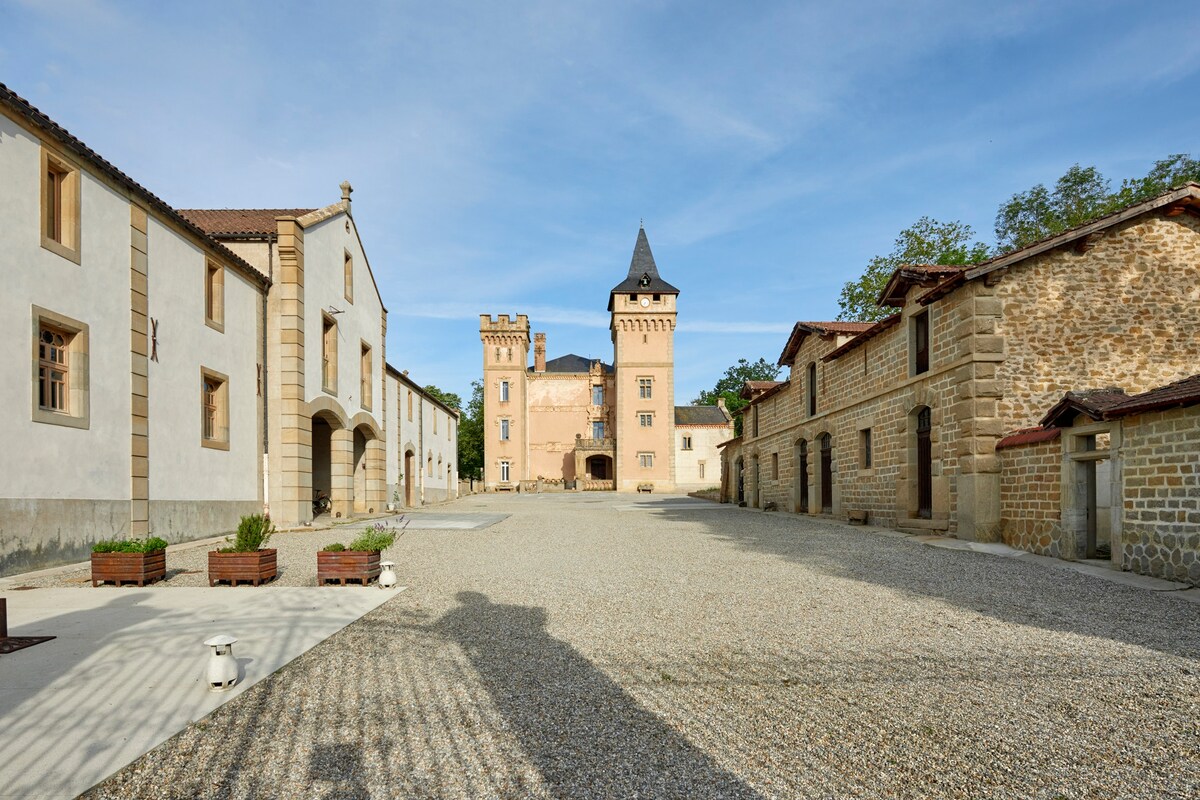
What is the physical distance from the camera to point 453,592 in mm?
8742

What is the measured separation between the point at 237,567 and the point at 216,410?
8.46 m

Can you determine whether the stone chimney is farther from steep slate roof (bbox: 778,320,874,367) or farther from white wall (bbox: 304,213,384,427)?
steep slate roof (bbox: 778,320,874,367)

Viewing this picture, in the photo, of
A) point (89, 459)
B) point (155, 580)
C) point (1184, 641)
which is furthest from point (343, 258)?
point (1184, 641)

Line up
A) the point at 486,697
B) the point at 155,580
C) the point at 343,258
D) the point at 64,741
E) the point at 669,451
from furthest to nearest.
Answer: the point at 669,451
the point at 343,258
the point at 155,580
the point at 486,697
the point at 64,741

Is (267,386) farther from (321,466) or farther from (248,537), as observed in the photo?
(248,537)

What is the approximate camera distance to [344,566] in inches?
363

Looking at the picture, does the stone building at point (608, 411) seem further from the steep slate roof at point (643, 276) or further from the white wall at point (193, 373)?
the white wall at point (193, 373)

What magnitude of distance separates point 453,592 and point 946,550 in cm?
904

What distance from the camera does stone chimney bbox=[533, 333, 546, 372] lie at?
63.7m

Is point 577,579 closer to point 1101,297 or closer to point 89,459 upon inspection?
point 89,459

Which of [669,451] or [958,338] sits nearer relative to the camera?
[958,338]

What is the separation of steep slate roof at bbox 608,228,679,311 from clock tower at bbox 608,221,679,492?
107 mm

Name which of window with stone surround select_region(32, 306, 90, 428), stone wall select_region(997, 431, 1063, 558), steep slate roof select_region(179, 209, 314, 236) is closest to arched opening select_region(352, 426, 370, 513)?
steep slate roof select_region(179, 209, 314, 236)

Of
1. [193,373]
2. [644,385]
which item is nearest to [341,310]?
[193,373]
